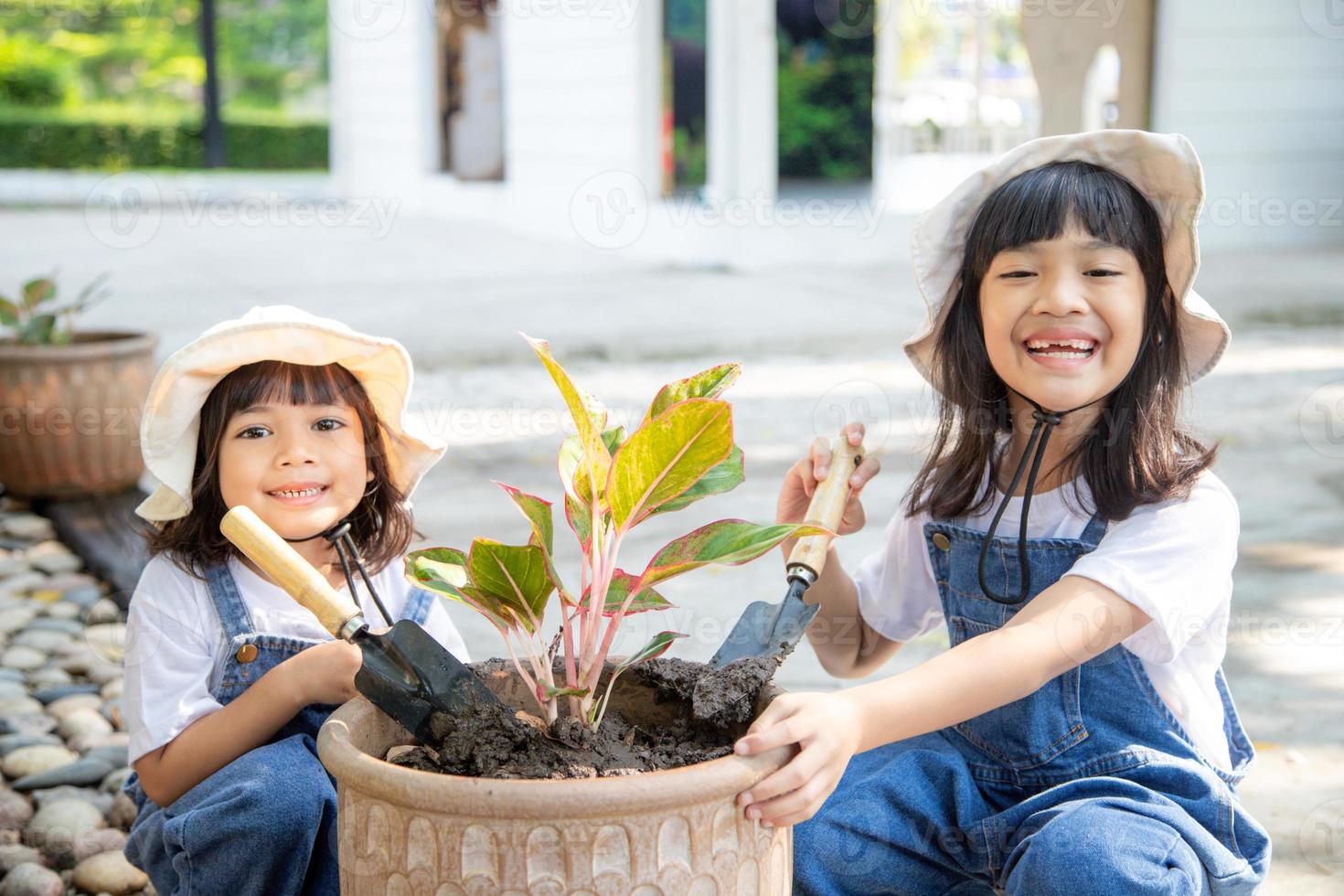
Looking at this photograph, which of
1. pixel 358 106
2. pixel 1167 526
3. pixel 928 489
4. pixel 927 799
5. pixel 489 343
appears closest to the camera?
pixel 1167 526

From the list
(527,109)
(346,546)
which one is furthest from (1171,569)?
(527,109)

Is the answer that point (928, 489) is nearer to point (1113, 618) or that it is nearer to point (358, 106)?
point (1113, 618)

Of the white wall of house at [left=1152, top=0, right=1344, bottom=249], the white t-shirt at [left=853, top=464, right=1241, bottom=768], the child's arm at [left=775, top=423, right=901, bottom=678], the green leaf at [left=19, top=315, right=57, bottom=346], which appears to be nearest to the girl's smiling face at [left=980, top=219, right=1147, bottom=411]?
the white t-shirt at [left=853, top=464, right=1241, bottom=768]

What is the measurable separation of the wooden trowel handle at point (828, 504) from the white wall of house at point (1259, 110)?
815 cm

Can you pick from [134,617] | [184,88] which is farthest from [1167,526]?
[184,88]

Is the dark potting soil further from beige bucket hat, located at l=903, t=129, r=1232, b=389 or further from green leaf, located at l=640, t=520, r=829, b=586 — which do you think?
beige bucket hat, located at l=903, t=129, r=1232, b=389

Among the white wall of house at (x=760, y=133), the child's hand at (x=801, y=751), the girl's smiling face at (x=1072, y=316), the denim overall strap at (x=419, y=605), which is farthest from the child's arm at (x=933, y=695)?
the white wall of house at (x=760, y=133)

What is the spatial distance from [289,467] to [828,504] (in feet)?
2.05

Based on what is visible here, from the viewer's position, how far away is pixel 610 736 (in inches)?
51.9

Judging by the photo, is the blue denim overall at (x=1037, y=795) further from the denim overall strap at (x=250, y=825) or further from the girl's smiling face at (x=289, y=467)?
the girl's smiling face at (x=289, y=467)

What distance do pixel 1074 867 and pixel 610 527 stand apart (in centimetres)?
60

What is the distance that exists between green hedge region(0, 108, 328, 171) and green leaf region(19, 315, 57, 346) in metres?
17.3

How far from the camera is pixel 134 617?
1.64 m

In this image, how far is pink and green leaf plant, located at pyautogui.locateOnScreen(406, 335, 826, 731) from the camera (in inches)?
46.6
